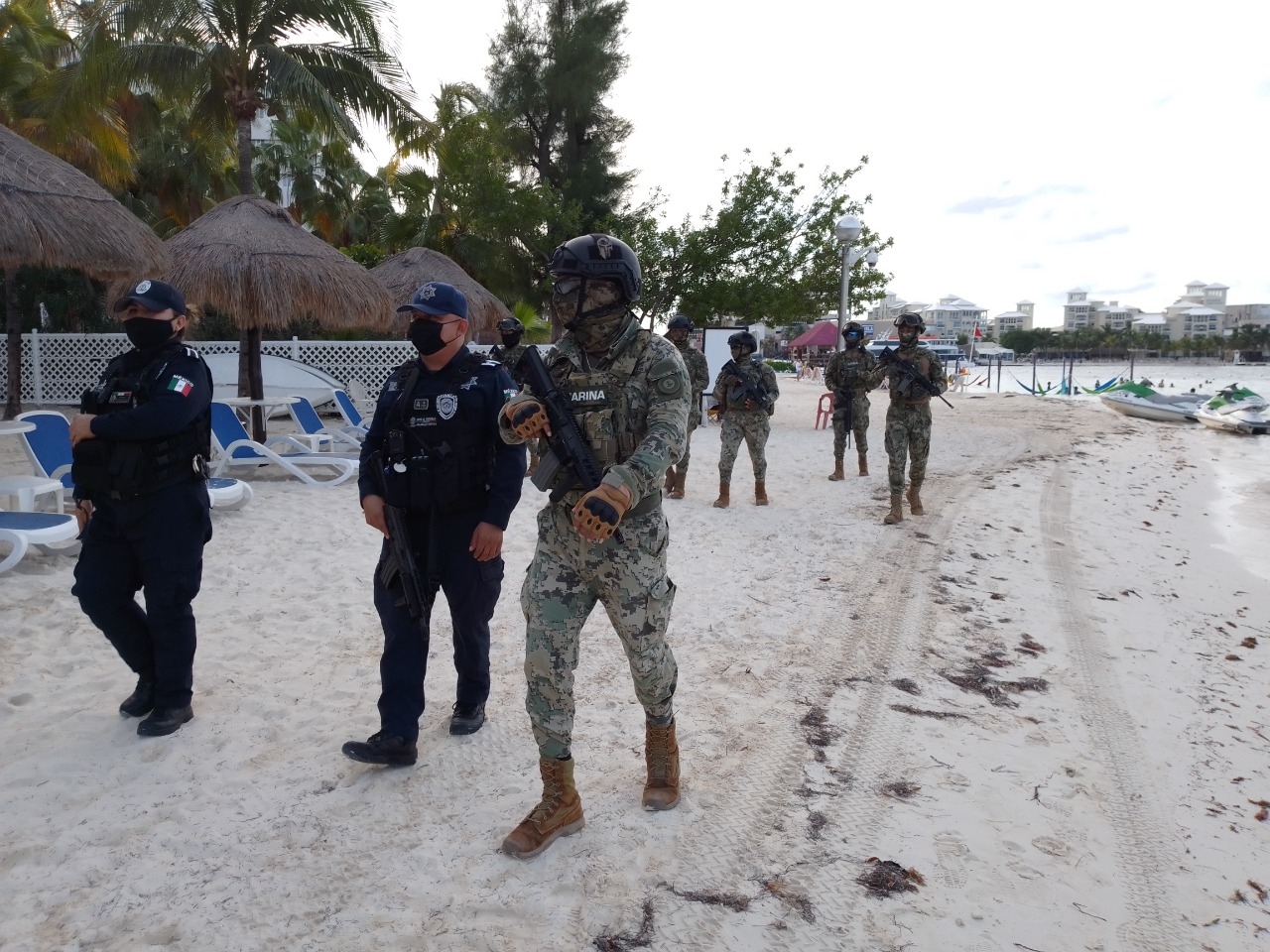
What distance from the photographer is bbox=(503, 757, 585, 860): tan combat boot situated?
2586mm

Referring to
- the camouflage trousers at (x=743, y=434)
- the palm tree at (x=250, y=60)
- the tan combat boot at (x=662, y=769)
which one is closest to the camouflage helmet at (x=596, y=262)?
the tan combat boot at (x=662, y=769)

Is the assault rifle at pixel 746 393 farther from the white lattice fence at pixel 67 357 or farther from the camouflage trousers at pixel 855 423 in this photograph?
the white lattice fence at pixel 67 357

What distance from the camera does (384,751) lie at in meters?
3.02

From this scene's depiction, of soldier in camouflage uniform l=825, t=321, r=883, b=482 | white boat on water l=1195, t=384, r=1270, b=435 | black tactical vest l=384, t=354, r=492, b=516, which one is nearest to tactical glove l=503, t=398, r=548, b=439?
black tactical vest l=384, t=354, r=492, b=516

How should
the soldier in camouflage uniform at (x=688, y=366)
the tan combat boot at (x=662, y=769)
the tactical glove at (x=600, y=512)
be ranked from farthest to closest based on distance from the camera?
the soldier in camouflage uniform at (x=688, y=366), the tan combat boot at (x=662, y=769), the tactical glove at (x=600, y=512)

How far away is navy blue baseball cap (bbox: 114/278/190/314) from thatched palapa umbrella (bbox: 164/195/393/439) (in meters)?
6.85

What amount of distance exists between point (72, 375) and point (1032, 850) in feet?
55.4

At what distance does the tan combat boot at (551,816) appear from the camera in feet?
8.48

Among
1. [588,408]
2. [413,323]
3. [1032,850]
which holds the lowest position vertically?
[1032,850]

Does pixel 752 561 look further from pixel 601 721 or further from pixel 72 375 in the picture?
pixel 72 375

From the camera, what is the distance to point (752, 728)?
3.56m

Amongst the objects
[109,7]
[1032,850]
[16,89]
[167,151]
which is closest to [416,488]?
[1032,850]

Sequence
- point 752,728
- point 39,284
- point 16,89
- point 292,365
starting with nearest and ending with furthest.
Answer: point 752,728
point 292,365
point 16,89
point 39,284

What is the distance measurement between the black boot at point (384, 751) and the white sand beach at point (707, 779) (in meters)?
0.06
